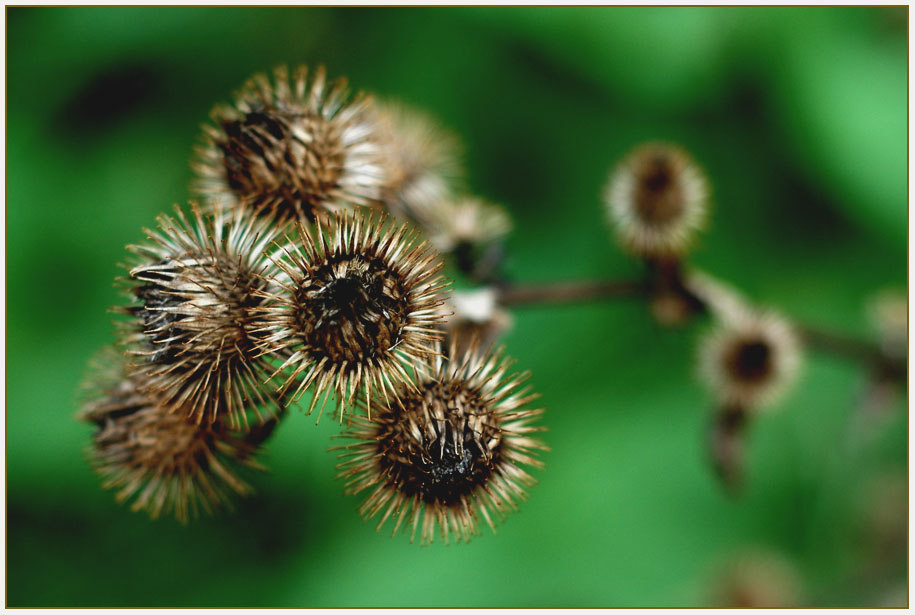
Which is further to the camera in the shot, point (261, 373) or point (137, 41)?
point (137, 41)

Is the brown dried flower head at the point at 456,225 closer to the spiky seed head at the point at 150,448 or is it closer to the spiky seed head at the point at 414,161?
the spiky seed head at the point at 414,161

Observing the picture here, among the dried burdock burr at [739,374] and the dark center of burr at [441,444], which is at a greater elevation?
the dried burdock burr at [739,374]

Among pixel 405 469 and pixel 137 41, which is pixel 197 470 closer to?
pixel 405 469

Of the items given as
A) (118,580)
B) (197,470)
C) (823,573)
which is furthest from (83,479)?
(823,573)

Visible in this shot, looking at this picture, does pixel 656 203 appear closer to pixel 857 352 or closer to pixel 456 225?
pixel 456 225

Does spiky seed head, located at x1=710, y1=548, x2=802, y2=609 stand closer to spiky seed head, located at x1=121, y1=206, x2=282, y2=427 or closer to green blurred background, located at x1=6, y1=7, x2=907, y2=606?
green blurred background, located at x1=6, y1=7, x2=907, y2=606

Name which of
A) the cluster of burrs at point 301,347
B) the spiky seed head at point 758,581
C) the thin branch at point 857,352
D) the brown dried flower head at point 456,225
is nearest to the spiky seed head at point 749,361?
the thin branch at point 857,352
